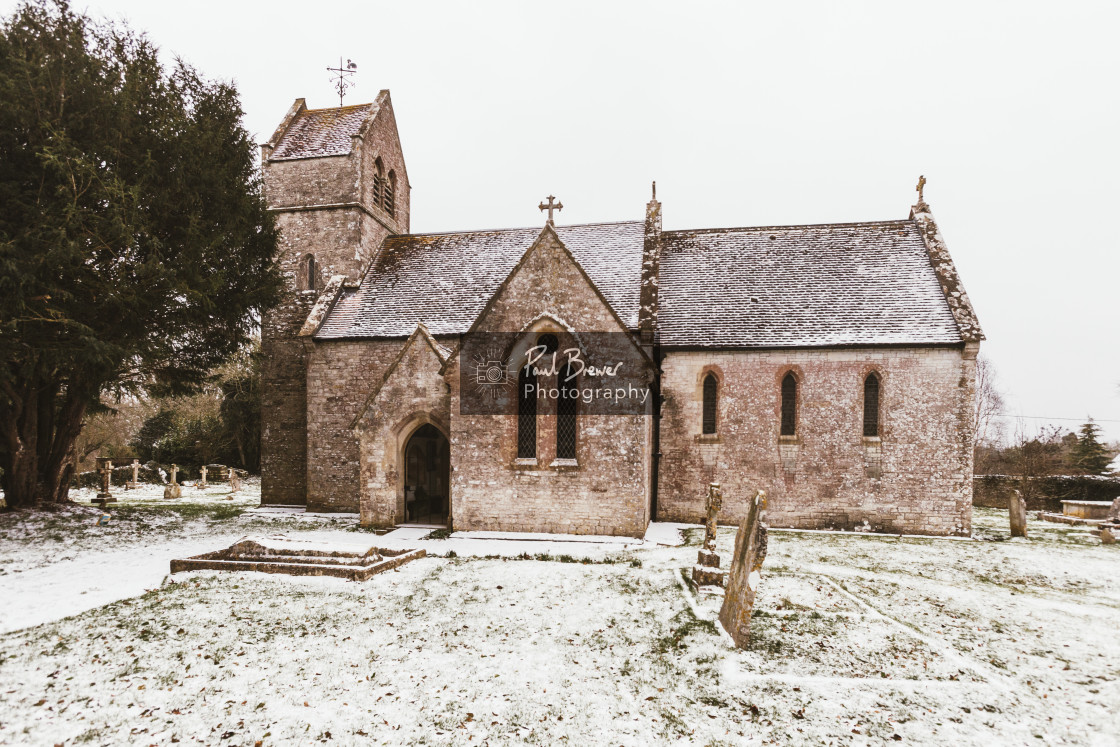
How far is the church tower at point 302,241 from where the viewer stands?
67.2ft

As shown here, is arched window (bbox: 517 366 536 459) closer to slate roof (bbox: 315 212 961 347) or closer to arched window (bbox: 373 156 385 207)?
slate roof (bbox: 315 212 961 347)

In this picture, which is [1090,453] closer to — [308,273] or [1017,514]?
[1017,514]

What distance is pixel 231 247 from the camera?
15719mm

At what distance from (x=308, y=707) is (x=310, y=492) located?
14931 mm

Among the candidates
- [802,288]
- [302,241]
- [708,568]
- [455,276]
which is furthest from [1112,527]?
[302,241]

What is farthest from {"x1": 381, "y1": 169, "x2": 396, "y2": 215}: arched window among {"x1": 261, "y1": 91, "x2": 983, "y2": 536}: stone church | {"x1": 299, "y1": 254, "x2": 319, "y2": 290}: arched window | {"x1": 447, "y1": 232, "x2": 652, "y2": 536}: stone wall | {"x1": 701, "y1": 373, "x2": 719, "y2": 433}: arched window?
{"x1": 701, "y1": 373, "x2": 719, "y2": 433}: arched window

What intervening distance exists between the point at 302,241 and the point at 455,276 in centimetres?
671

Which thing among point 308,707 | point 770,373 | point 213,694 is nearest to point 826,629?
point 308,707

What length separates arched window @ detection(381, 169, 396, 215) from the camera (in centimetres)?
2366

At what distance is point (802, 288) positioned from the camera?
18156mm

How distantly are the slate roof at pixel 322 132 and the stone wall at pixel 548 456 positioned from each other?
38.5 feet

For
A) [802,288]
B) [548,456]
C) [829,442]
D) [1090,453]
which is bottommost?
[1090,453]

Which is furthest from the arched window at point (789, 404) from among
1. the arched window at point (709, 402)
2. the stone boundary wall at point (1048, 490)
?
the stone boundary wall at point (1048, 490)

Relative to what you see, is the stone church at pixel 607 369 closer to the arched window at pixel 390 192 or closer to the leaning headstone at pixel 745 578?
the arched window at pixel 390 192
